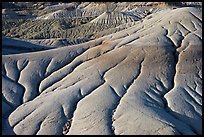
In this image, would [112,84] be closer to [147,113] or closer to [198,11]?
[147,113]

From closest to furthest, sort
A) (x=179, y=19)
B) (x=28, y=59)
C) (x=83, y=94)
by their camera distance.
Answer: (x=83, y=94), (x=28, y=59), (x=179, y=19)

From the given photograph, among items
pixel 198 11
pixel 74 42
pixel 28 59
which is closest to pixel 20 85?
pixel 28 59

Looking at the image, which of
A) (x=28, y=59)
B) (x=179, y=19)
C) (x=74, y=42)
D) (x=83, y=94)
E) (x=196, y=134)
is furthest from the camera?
(x=74, y=42)

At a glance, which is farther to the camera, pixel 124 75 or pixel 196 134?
pixel 124 75

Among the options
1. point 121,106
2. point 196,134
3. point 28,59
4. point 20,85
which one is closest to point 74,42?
point 28,59

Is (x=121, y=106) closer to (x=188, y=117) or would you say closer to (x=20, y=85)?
(x=188, y=117)

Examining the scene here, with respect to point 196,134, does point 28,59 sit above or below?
above
